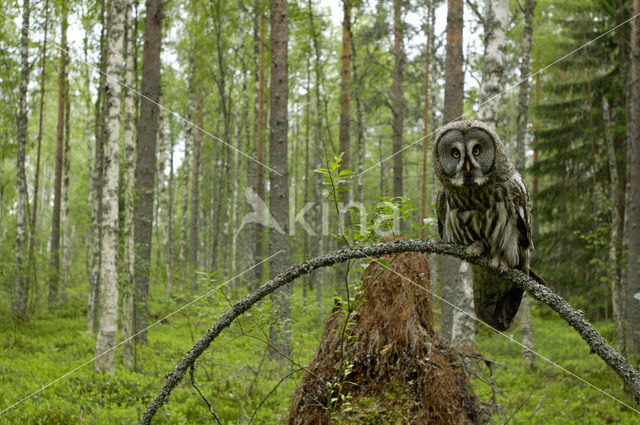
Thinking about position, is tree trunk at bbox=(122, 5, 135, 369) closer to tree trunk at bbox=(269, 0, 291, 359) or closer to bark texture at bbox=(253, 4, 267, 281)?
tree trunk at bbox=(269, 0, 291, 359)

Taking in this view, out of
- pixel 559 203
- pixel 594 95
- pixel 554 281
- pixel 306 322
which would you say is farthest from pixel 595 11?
pixel 306 322

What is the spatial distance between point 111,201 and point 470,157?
6.02m

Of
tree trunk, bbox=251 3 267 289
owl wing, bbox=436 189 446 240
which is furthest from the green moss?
tree trunk, bbox=251 3 267 289

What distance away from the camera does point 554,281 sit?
14.0m

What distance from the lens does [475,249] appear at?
9.77 feet

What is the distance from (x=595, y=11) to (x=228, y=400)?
43.6 ft

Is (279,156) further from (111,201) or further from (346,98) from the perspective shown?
(346,98)

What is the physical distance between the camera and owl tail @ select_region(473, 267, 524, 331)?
123 inches

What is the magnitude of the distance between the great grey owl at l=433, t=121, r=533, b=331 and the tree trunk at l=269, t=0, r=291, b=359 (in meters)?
5.42

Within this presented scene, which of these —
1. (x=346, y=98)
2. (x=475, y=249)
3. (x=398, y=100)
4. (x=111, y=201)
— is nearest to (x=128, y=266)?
(x=111, y=201)

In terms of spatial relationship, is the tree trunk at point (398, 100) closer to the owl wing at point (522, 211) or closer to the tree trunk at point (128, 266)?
the tree trunk at point (128, 266)

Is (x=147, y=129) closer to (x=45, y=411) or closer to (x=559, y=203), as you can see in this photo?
(x=45, y=411)

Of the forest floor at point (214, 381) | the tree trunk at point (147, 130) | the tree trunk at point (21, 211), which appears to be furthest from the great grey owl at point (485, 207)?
the tree trunk at point (21, 211)

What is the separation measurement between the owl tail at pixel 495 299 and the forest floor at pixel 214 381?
3.24 ft
